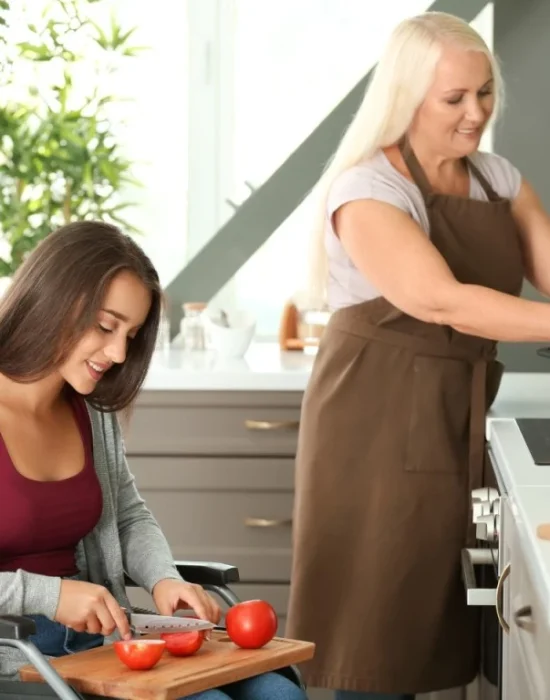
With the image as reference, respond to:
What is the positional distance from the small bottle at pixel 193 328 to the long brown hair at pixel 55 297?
1.53 m

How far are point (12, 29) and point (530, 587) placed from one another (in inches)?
113

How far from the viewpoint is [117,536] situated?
2182 mm

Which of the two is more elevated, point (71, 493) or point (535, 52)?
point (535, 52)

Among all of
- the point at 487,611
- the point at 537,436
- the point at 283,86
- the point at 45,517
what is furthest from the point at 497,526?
the point at 283,86

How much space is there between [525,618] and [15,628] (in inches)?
24.4

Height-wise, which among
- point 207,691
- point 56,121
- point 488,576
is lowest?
point 207,691

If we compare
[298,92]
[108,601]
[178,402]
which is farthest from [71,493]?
[298,92]

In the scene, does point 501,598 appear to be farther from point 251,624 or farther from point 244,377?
point 244,377

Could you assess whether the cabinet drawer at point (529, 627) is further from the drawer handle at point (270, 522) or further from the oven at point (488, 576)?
the drawer handle at point (270, 522)

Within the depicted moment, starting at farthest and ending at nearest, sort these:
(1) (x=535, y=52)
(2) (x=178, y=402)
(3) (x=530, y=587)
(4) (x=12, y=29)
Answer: (4) (x=12, y=29)
(1) (x=535, y=52)
(2) (x=178, y=402)
(3) (x=530, y=587)

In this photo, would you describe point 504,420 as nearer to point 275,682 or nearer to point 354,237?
point 354,237

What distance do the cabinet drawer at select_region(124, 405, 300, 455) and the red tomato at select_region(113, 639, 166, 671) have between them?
150 centimetres

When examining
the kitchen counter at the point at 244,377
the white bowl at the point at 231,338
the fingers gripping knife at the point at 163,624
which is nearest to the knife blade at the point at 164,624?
the fingers gripping knife at the point at 163,624

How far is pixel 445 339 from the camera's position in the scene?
2.43 m
